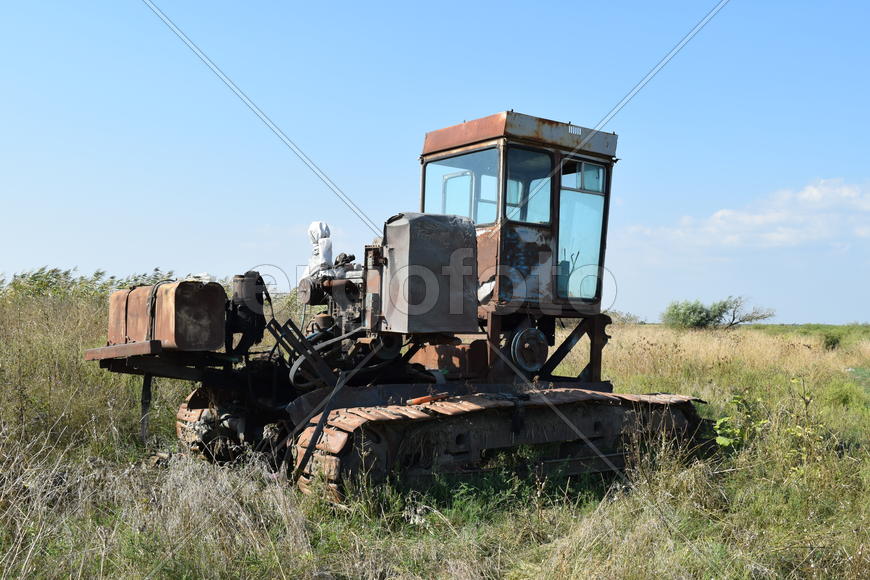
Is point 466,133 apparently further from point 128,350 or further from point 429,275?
point 128,350

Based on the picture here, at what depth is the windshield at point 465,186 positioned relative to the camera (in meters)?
6.82

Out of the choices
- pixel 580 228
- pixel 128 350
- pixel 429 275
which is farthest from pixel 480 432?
pixel 128 350

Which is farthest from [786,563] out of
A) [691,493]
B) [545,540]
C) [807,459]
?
[807,459]

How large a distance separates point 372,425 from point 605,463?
2.47 metres

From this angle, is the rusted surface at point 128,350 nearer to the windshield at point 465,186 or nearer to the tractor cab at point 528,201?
the tractor cab at point 528,201

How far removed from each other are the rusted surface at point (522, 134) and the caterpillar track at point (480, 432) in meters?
2.31

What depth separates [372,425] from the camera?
516 cm

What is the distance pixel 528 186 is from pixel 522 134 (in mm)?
490

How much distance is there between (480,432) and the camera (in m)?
5.77

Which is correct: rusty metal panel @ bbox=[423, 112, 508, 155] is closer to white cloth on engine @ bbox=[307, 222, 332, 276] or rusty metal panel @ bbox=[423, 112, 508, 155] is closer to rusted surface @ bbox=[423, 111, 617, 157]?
rusted surface @ bbox=[423, 111, 617, 157]

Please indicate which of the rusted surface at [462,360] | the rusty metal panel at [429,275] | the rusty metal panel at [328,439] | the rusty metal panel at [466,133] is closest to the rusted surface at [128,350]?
the rusty metal panel at [328,439]

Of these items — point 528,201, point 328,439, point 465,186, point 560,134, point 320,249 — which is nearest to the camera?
point 328,439

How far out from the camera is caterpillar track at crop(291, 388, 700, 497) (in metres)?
5.01

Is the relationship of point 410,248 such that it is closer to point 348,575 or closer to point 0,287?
point 348,575
